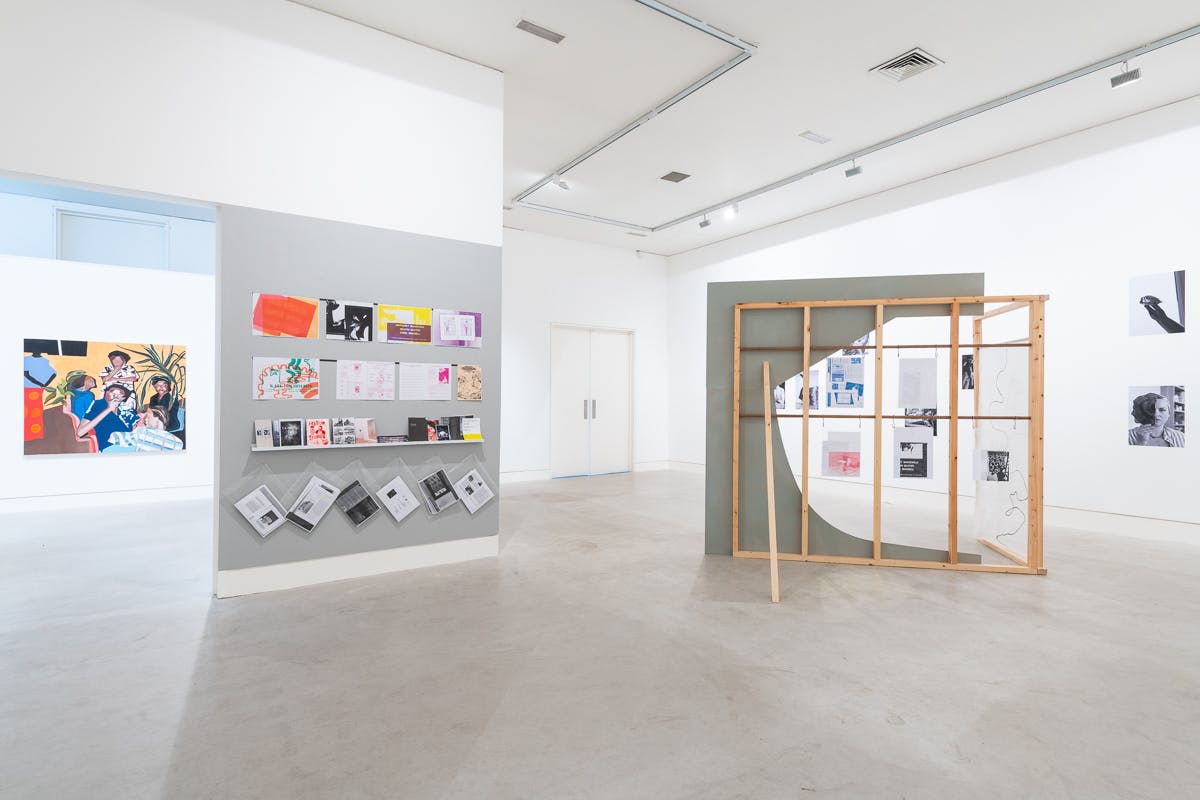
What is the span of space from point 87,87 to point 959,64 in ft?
20.9

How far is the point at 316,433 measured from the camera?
167 inches

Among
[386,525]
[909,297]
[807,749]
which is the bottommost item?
[807,749]

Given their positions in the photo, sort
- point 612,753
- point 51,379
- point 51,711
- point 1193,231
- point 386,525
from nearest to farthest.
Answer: point 612,753, point 51,711, point 386,525, point 1193,231, point 51,379

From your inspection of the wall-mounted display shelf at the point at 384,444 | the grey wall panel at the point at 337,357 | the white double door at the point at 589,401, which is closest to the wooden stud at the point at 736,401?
the grey wall panel at the point at 337,357

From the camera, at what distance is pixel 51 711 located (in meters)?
2.55

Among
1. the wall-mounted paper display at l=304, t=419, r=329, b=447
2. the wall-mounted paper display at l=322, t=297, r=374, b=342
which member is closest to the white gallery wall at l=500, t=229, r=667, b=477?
the wall-mounted paper display at l=322, t=297, r=374, b=342

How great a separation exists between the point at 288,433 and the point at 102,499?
5.06 metres

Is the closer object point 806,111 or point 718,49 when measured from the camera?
point 718,49

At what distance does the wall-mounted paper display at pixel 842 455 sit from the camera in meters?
4.91

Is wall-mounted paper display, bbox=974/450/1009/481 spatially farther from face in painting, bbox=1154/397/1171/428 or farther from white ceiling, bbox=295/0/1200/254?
white ceiling, bbox=295/0/1200/254

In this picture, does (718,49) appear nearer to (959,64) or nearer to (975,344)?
(959,64)

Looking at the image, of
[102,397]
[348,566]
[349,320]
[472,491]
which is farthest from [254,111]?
[102,397]

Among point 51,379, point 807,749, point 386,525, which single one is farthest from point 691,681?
point 51,379

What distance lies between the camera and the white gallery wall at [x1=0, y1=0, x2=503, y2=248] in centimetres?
351
